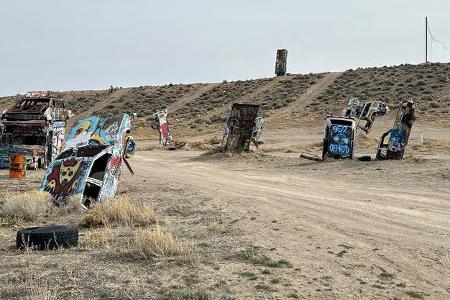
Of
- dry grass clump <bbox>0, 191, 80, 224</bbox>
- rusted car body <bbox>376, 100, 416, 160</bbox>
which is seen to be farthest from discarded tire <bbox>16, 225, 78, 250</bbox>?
rusted car body <bbox>376, 100, 416, 160</bbox>

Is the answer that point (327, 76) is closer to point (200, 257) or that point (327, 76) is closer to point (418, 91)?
A: point (418, 91)

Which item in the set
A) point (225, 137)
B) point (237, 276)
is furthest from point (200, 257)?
point (225, 137)

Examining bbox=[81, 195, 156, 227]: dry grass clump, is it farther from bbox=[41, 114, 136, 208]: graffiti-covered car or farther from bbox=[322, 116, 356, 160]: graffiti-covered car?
bbox=[322, 116, 356, 160]: graffiti-covered car

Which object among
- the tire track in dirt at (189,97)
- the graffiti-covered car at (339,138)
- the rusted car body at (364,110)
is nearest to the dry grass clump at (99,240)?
the graffiti-covered car at (339,138)

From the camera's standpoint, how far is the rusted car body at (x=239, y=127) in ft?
88.0

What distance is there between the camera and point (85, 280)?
628 cm

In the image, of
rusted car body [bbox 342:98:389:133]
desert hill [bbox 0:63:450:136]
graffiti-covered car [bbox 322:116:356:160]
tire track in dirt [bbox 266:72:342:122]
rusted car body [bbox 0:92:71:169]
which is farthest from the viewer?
tire track in dirt [bbox 266:72:342:122]

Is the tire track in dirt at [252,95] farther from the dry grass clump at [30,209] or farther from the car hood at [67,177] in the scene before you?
the dry grass clump at [30,209]

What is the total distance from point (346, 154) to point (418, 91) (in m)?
35.8

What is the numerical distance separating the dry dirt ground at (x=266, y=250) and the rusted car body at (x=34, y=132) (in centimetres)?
541

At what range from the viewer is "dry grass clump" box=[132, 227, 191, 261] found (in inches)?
282

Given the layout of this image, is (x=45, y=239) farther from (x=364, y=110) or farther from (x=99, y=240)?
(x=364, y=110)

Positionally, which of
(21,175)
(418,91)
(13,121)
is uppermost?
(418,91)

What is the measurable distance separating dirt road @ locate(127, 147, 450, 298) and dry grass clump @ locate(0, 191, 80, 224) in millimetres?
3026
